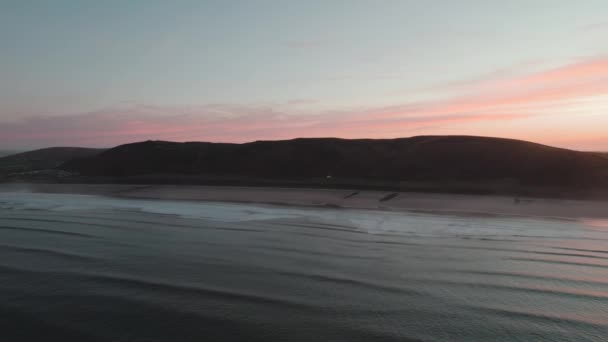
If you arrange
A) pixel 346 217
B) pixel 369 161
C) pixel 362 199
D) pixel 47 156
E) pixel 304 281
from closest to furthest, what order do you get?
1. pixel 304 281
2. pixel 346 217
3. pixel 362 199
4. pixel 369 161
5. pixel 47 156

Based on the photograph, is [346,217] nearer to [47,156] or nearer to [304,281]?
[304,281]

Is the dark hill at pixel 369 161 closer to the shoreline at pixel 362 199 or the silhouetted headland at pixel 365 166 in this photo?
the silhouetted headland at pixel 365 166

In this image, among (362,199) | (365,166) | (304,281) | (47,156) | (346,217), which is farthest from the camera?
(47,156)

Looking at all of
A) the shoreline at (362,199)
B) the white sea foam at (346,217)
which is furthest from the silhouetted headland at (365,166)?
the white sea foam at (346,217)

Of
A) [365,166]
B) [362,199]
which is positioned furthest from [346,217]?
[365,166]

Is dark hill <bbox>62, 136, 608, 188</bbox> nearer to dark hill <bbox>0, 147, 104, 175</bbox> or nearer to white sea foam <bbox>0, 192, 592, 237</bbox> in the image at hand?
white sea foam <bbox>0, 192, 592, 237</bbox>

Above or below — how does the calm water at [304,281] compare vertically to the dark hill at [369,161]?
below

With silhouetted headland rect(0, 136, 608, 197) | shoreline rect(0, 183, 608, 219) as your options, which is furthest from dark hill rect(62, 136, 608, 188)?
shoreline rect(0, 183, 608, 219)

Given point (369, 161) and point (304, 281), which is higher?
point (369, 161)

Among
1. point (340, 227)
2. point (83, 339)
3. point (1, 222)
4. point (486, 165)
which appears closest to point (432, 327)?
point (83, 339)
